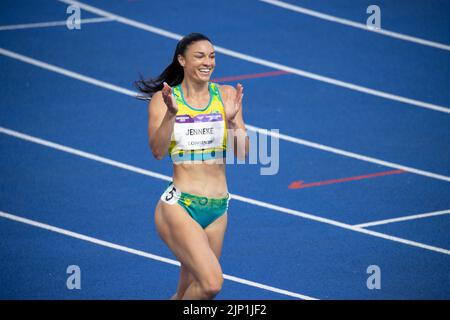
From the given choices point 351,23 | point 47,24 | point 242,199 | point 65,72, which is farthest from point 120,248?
point 351,23

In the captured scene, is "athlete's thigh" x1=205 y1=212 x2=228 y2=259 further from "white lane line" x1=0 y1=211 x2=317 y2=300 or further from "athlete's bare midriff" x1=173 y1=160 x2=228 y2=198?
"white lane line" x1=0 y1=211 x2=317 y2=300

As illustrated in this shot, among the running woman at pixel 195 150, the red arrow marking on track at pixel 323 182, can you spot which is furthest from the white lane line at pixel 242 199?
the running woman at pixel 195 150

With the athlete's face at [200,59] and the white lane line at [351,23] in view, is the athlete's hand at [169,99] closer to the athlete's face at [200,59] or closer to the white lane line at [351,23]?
the athlete's face at [200,59]

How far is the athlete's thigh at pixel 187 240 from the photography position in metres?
6.47

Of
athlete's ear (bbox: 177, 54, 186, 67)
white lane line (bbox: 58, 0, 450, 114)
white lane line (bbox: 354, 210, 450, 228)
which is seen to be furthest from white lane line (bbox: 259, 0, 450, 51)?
athlete's ear (bbox: 177, 54, 186, 67)

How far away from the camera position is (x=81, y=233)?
29.6 feet

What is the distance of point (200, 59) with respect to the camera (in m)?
6.71

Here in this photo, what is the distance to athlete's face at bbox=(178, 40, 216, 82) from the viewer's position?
671 cm

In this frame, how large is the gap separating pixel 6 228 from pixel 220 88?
3.12 metres

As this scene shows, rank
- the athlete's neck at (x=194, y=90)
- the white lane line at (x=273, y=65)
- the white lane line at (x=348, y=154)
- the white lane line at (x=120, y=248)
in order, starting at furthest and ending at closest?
the white lane line at (x=273, y=65)
the white lane line at (x=348, y=154)
the white lane line at (x=120, y=248)
the athlete's neck at (x=194, y=90)

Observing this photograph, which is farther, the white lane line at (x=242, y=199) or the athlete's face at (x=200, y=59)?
the white lane line at (x=242, y=199)

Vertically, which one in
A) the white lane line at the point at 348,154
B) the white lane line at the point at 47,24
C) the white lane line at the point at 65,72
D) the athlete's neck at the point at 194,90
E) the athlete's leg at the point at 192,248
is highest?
the white lane line at the point at 47,24

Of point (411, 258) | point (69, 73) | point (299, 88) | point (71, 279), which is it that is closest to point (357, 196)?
point (411, 258)

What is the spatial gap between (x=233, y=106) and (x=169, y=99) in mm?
612
